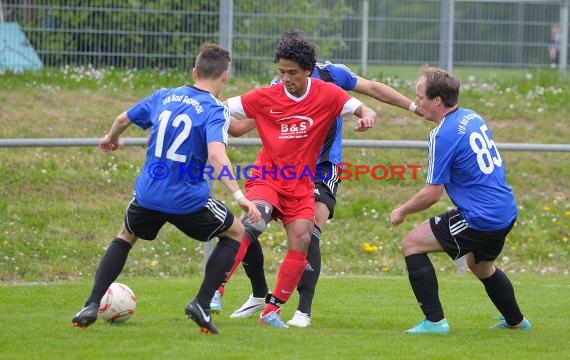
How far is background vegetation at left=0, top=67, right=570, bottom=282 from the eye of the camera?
36.6 feet

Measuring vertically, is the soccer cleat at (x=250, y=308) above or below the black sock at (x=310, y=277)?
below

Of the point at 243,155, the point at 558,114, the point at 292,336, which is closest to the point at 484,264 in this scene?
Result: the point at 292,336

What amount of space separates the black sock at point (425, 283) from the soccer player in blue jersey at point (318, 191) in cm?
89

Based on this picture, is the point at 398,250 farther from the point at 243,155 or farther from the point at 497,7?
the point at 497,7

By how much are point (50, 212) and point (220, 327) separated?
5.00 meters

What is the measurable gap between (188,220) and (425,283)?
5.51 feet

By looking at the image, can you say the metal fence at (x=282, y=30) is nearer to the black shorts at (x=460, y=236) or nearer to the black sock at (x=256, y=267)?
the black sock at (x=256, y=267)

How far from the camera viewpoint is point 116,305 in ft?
23.3

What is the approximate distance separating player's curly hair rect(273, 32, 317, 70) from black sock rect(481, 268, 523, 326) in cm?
195

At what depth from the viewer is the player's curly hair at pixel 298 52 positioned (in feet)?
23.8

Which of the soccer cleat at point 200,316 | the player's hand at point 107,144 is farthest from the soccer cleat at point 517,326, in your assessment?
the player's hand at point 107,144

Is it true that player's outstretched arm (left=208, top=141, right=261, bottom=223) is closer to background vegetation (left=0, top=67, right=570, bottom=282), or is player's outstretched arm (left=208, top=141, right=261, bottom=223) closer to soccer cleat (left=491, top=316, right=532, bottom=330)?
soccer cleat (left=491, top=316, right=532, bottom=330)

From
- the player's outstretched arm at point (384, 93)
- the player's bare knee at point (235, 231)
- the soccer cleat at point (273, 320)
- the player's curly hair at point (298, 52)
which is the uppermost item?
the player's curly hair at point (298, 52)

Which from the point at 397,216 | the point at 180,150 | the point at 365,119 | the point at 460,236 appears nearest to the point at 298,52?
the point at 365,119
